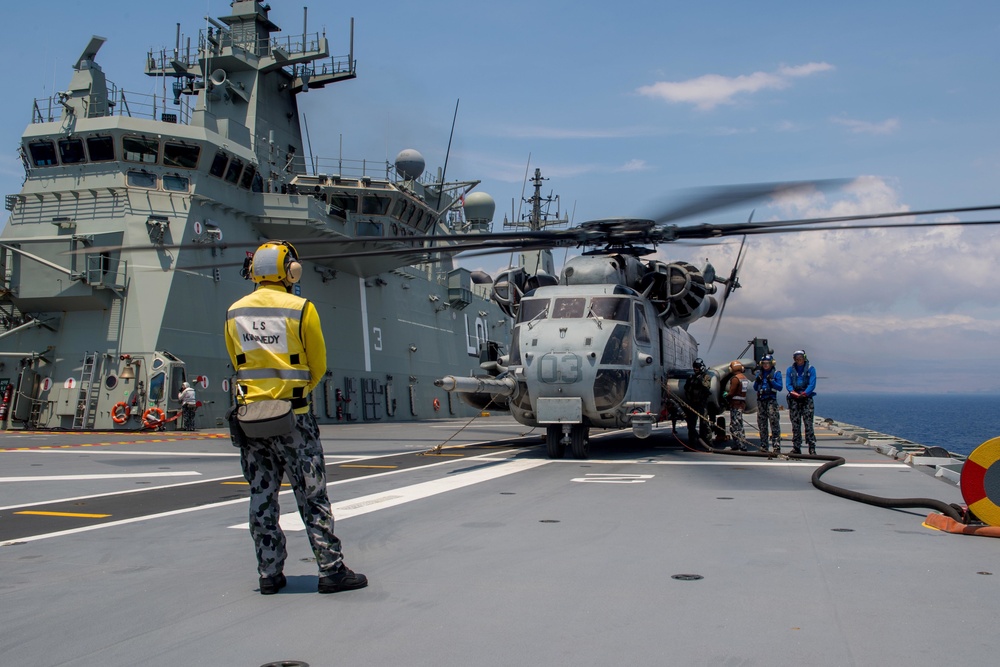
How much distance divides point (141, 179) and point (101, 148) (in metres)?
1.14

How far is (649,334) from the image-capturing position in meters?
12.5

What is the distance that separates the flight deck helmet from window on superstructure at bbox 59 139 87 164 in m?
17.0

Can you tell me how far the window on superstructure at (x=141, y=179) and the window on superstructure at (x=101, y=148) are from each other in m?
0.62

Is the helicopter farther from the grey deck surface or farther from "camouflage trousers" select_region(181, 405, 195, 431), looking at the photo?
"camouflage trousers" select_region(181, 405, 195, 431)

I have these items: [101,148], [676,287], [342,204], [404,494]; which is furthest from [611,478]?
[342,204]

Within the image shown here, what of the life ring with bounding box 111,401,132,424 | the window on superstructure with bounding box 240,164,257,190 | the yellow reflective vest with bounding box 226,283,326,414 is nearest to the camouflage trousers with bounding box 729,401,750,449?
the yellow reflective vest with bounding box 226,283,326,414

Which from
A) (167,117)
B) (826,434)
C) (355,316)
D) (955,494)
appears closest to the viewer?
(955,494)

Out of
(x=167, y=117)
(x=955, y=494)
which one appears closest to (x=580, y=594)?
(x=955, y=494)

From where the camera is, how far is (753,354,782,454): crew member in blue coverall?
486 inches

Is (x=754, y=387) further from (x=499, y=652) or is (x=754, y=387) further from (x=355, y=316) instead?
(x=355, y=316)

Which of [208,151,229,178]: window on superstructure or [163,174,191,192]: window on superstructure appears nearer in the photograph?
[163,174,191,192]: window on superstructure

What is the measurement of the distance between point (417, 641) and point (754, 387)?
438 inches

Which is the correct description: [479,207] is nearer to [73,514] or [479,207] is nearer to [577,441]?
[577,441]

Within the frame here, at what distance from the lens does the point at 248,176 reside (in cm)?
2081
